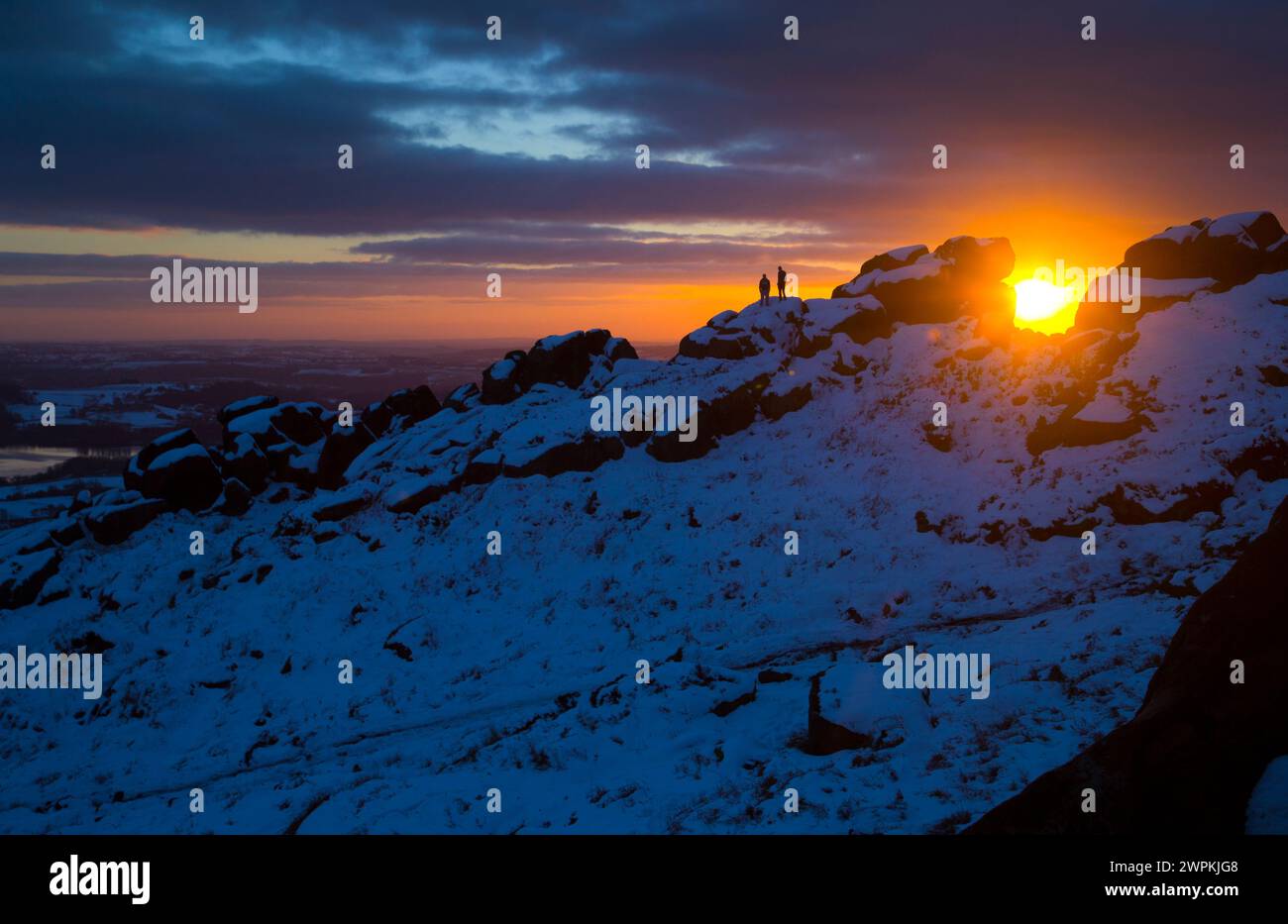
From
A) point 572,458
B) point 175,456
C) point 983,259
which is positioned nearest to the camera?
point 572,458

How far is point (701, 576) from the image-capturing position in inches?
1014

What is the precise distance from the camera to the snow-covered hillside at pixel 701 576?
46.6ft

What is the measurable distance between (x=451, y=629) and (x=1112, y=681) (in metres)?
18.3

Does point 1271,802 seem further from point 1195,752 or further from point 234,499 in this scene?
point 234,499

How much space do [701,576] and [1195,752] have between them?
18.2 m

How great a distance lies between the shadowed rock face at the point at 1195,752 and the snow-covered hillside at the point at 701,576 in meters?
2.73

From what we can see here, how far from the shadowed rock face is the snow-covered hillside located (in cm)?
273

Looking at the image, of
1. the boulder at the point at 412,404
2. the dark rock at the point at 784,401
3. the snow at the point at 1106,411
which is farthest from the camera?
the boulder at the point at 412,404

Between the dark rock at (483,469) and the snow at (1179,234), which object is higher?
the snow at (1179,234)

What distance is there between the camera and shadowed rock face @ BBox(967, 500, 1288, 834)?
7.78 m

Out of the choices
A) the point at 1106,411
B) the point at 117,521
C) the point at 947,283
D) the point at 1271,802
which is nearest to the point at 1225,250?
the point at 947,283

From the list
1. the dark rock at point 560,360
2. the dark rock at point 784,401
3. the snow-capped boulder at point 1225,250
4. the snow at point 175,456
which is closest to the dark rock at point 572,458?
the dark rock at point 784,401

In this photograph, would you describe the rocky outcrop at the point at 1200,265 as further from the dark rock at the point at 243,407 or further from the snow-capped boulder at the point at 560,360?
the dark rock at the point at 243,407
